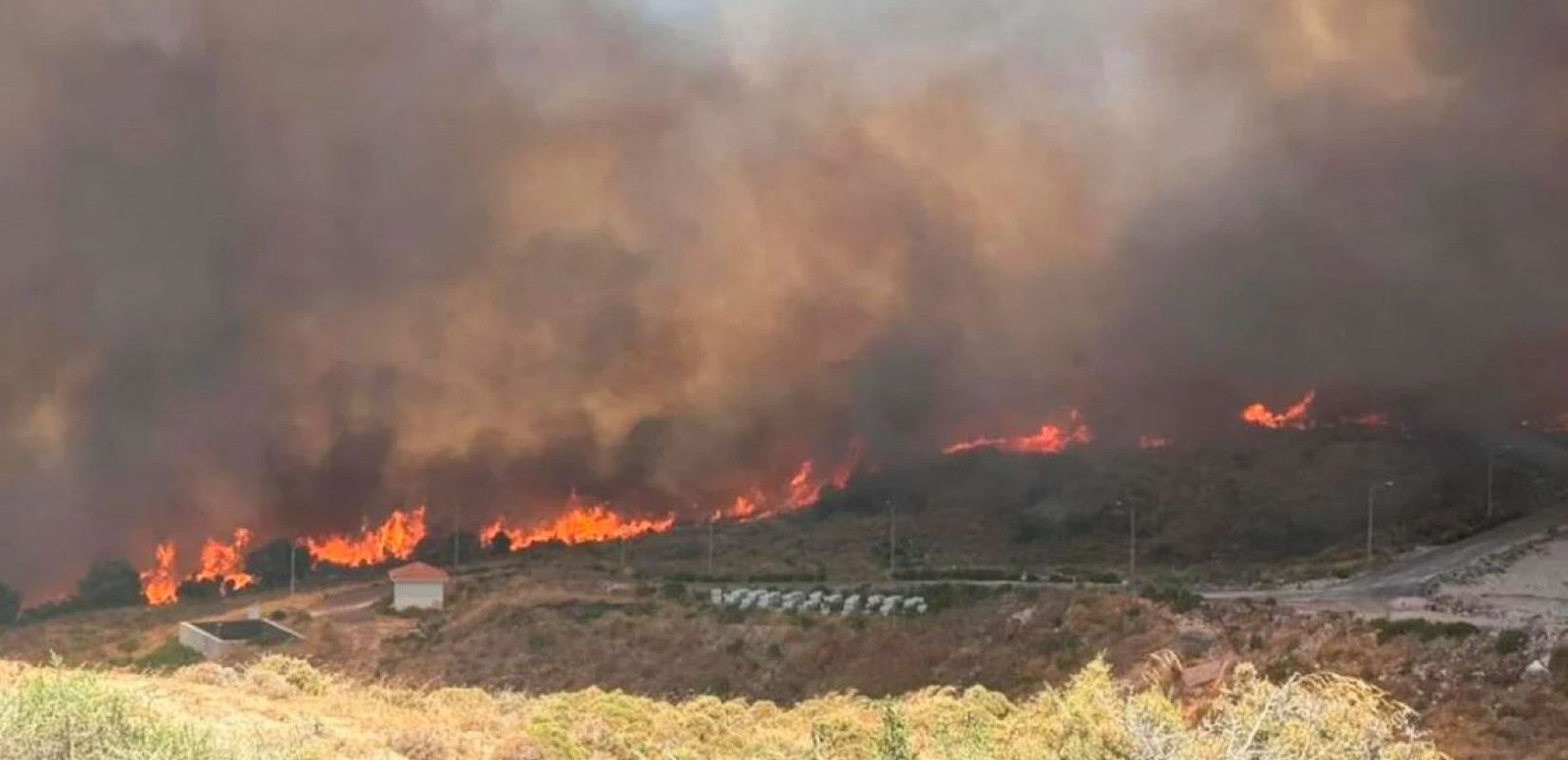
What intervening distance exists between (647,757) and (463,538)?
103935 millimetres

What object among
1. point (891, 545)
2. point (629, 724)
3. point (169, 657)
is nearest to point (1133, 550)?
point (891, 545)

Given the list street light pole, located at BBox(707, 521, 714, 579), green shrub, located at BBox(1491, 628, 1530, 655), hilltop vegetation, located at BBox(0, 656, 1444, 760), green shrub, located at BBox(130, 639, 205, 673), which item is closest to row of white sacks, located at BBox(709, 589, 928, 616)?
street light pole, located at BBox(707, 521, 714, 579)

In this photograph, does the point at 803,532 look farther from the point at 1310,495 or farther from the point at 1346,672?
the point at 1346,672

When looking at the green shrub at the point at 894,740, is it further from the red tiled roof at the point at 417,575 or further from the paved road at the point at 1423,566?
the red tiled roof at the point at 417,575

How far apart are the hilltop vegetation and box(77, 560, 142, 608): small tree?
77449 millimetres

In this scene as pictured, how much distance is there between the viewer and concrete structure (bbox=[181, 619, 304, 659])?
6412 centimetres

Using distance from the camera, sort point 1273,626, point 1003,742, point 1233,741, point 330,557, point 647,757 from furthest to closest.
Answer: point 330,557, point 1273,626, point 647,757, point 1003,742, point 1233,741

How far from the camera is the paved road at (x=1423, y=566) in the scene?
190ft

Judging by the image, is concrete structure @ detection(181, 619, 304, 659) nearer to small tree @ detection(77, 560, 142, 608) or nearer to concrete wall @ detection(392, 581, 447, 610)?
concrete wall @ detection(392, 581, 447, 610)

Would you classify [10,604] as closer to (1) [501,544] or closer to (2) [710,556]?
(1) [501,544]

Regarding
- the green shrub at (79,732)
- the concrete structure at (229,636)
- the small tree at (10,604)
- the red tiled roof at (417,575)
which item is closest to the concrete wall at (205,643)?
the concrete structure at (229,636)

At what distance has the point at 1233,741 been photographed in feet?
33.3

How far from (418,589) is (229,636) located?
1547 cm

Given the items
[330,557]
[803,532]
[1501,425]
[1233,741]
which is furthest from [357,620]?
[1501,425]
